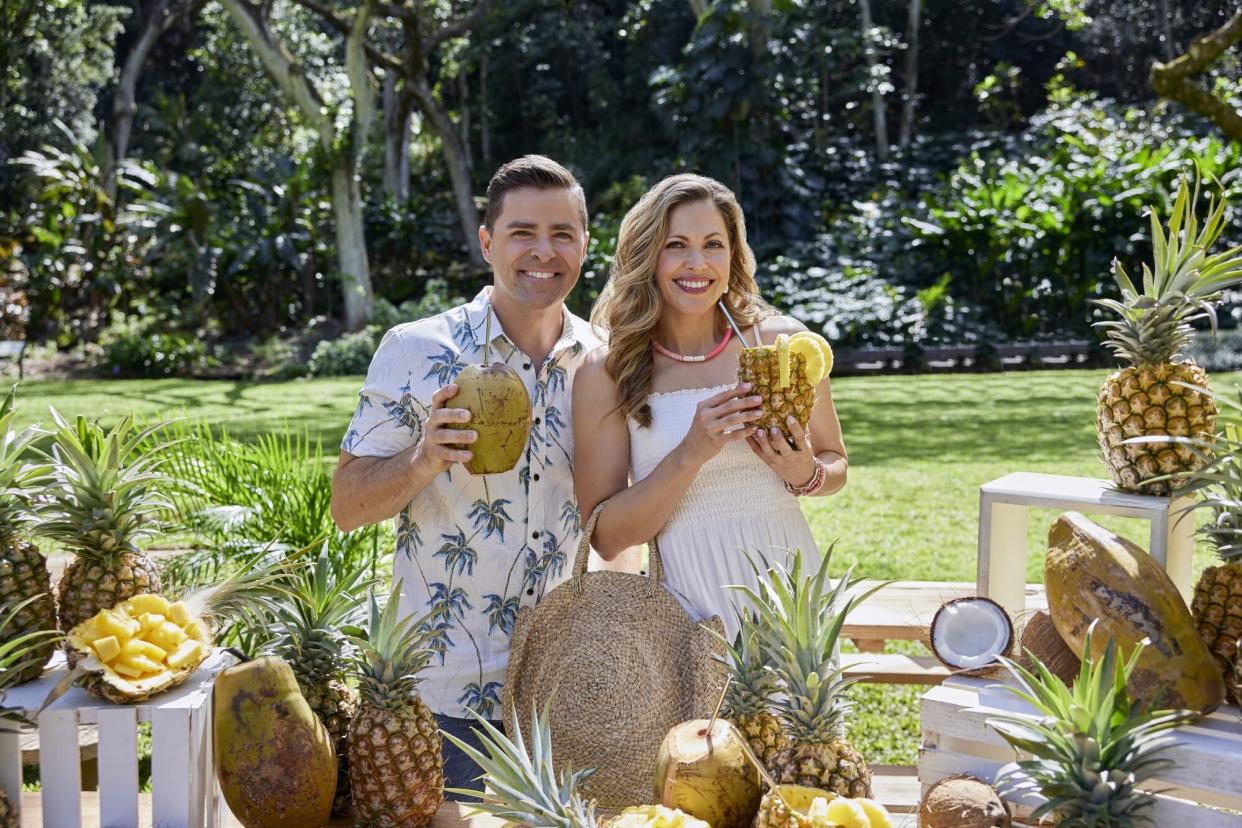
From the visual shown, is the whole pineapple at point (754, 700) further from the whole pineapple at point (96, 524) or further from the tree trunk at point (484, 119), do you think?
the tree trunk at point (484, 119)

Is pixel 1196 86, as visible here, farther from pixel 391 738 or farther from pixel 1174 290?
pixel 391 738

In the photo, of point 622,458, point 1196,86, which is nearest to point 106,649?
point 622,458

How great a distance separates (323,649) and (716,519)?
1.27m

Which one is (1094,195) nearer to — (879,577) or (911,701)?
(879,577)

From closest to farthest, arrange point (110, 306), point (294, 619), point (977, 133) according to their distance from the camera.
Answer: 1. point (294, 619)
2. point (110, 306)
3. point (977, 133)

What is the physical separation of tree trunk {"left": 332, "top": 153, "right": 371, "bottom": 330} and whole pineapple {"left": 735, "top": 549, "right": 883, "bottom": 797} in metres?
15.6

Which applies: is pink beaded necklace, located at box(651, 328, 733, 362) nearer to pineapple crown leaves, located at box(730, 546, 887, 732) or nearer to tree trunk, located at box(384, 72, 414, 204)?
pineapple crown leaves, located at box(730, 546, 887, 732)

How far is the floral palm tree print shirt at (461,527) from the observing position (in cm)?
304

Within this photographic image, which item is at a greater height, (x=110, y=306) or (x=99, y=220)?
(x=99, y=220)

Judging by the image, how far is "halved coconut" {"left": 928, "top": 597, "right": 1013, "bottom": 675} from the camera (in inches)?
89.5

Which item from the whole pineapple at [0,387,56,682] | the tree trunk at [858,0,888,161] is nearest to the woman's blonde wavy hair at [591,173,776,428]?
the whole pineapple at [0,387,56,682]

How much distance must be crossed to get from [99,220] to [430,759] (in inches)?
708

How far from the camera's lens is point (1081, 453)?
28.2 feet

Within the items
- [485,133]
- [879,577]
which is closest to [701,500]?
[879,577]
